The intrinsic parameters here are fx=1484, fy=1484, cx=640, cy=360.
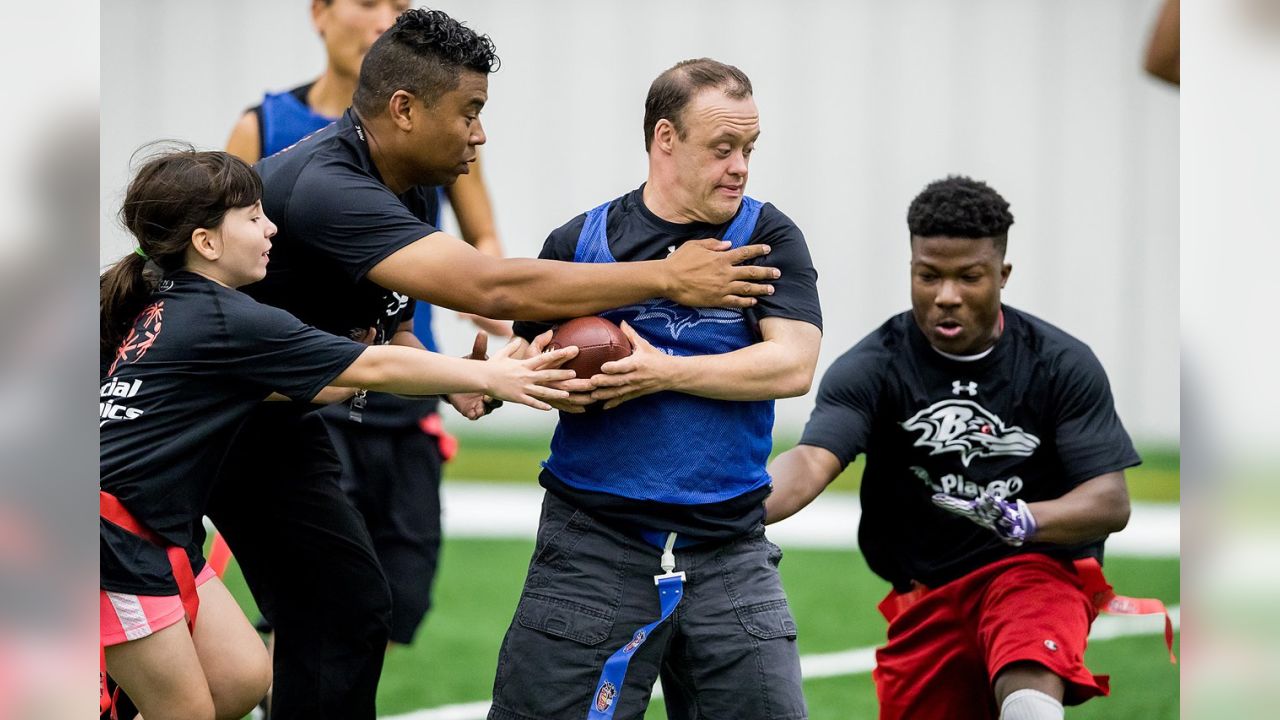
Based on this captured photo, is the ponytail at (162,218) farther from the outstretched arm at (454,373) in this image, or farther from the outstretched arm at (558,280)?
the outstretched arm at (454,373)

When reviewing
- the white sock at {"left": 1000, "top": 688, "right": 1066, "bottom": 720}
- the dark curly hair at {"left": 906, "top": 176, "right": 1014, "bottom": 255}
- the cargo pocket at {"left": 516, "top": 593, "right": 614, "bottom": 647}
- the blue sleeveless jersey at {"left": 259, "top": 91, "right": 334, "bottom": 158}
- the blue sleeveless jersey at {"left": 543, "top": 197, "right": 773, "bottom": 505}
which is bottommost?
the white sock at {"left": 1000, "top": 688, "right": 1066, "bottom": 720}

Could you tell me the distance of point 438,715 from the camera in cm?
616

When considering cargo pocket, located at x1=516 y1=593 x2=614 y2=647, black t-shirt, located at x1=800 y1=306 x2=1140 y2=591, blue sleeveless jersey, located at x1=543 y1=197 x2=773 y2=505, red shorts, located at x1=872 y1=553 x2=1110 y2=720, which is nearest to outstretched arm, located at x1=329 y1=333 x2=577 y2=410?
blue sleeveless jersey, located at x1=543 y1=197 x2=773 y2=505

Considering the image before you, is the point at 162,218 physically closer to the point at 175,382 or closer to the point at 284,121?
the point at 175,382

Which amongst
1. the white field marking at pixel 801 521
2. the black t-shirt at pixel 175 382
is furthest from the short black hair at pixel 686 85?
the white field marking at pixel 801 521

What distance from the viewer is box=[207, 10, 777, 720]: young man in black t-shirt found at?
147 inches

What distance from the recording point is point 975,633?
4.86 meters

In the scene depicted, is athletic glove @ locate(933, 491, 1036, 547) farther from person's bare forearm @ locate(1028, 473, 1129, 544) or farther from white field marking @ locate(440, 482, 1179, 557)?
white field marking @ locate(440, 482, 1179, 557)

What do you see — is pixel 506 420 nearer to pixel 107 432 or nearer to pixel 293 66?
pixel 293 66

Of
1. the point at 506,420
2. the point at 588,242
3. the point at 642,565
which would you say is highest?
the point at 588,242

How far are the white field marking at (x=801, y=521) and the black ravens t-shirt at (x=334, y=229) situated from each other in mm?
6922

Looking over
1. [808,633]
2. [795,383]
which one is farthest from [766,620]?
[808,633]
